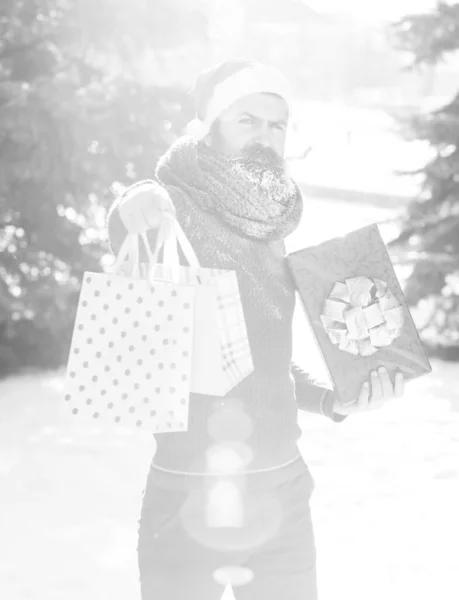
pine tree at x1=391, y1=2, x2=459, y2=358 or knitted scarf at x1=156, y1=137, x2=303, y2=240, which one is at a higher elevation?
pine tree at x1=391, y1=2, x2=459, y2=358

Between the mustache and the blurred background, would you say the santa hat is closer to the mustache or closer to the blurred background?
the mustache

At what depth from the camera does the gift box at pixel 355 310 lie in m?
1.86

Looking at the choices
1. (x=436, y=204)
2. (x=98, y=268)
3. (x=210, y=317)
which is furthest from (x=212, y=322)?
(x=436, y=204)

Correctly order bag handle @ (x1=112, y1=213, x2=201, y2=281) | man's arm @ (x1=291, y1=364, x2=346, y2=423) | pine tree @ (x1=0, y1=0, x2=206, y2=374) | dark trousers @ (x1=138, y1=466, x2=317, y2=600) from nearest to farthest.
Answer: bag handle @ (x1=112, y1=213, x2=201, y2=281), dark trousers @ (x1=138, y1=466, x2=317, y2=600), man's arm @ (x1=291, y1=364, x2=346, y2=423), pine tree @ (x1=0, y1=0, x2=206, y2=374)

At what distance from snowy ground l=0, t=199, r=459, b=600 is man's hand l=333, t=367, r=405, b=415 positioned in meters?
1.65

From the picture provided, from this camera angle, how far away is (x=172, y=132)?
6004 millimetres

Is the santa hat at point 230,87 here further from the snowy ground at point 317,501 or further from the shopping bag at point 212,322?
the snowy ground at point 317,501

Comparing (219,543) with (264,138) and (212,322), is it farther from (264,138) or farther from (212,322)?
(264,138)

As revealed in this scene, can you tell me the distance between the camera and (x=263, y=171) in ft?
5.98

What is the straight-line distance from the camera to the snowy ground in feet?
11.3

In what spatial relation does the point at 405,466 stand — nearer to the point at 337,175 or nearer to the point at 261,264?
the point at 261,264

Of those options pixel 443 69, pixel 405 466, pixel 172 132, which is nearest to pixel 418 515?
pixel 405 466

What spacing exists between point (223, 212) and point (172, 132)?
4.33m

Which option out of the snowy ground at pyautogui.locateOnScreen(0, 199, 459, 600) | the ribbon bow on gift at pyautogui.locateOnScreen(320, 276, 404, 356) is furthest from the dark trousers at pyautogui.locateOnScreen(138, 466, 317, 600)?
the snowy ground at pyautogui.locateOnScreen(0, 199, 459, 600)
